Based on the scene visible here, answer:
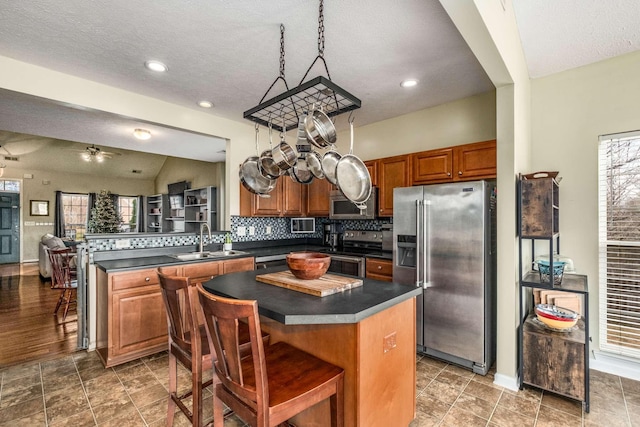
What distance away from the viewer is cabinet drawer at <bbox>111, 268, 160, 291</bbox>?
8.93 feet

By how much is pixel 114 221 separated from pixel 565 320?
10.5 metres

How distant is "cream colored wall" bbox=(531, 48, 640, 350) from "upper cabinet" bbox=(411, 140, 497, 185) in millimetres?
480

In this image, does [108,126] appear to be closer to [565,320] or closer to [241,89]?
[241,89]

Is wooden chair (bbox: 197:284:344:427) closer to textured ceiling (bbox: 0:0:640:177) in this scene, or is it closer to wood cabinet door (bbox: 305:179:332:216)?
textured ceiling (bbox: 0:0:640:177)

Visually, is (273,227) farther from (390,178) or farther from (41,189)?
(41,189)

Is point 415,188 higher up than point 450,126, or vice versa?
point 450,126

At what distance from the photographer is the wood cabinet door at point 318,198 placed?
173 inches

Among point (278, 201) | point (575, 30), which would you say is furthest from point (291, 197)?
point (575, 30)

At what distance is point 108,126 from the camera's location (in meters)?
4.32

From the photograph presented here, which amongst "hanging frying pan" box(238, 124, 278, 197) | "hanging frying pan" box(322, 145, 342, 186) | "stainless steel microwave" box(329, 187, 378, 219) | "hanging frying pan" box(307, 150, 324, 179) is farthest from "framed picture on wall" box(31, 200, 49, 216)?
"hanging frying pan" box(322, 145, 342, 186)

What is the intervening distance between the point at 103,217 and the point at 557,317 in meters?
10.4

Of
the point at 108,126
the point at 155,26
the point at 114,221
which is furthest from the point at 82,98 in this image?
the point at 114,221

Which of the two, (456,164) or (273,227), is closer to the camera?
(456,164)

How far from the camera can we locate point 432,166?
332 cm
